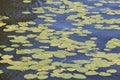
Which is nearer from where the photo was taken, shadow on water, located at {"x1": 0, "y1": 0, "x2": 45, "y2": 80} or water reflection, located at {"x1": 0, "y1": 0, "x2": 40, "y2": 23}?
shadow on water, located at {"x1": 0, "y1": 0, "x2": 45, "y2": 80}

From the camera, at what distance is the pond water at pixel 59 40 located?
6523 mm

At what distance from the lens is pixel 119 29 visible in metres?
8.70

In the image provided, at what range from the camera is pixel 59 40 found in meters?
7.84

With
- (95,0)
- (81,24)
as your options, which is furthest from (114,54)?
(95,0)

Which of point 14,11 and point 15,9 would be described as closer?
point 14,11

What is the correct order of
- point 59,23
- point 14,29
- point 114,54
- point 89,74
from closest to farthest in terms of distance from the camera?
point 89,74, point 114,54, point 14,29, point 59,23

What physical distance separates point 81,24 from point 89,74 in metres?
2.72

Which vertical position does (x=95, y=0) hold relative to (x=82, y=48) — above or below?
above

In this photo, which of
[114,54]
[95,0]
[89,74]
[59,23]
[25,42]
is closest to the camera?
[89,74]

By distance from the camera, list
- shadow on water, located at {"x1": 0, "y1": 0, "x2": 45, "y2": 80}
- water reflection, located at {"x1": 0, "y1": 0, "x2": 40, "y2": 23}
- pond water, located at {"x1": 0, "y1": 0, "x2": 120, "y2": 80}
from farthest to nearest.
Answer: water reflection, located at {"x1": 0, "y1": 0, "x2": 40, "y2": 23} < shadow on water, located at {"x1": 0, "y1": 0, "x2": 45, "y2": 80} < pond water, located at {"x1": 0, "y1": 0, "x2": 120, "y2": 80}

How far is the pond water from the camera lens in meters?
6.52

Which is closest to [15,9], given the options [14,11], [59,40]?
[14,11]

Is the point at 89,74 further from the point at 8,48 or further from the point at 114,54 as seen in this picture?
the point at 8,48

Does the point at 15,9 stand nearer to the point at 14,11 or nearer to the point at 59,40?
the point at 14,11
